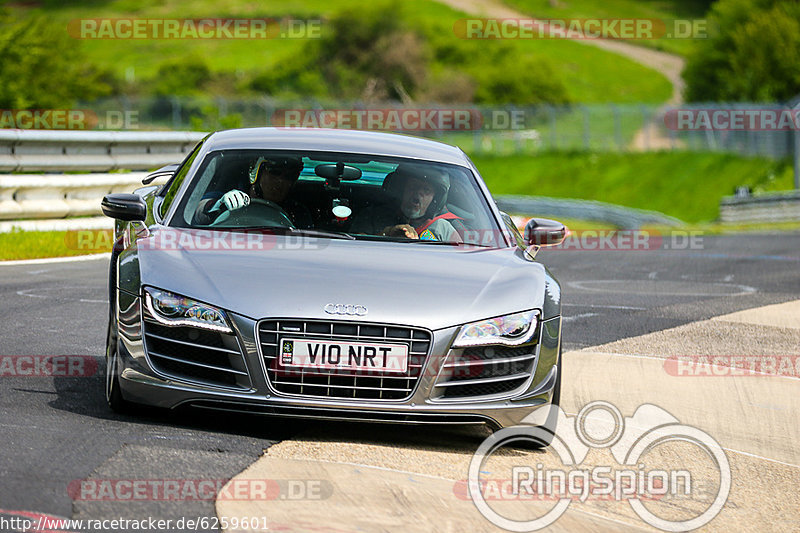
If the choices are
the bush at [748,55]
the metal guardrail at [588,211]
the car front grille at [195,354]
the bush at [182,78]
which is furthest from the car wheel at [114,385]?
the bush at [182,78]

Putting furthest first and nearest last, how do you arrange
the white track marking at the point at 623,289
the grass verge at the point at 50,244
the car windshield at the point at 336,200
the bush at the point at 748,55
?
the bush at the point at 748,55
the grass verge at the point at 50,244
the white track marking at the point at 623,289
the car windshield at the point at 336,200

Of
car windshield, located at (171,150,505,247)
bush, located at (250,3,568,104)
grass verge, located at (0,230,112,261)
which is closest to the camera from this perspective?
car windshield, located at (171,150,505,247)

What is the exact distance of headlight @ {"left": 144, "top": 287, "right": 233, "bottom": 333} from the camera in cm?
539

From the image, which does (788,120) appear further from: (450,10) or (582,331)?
(450,10)

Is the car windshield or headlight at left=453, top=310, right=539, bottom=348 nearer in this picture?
headlight at left=453, top=310, right=539, bottom=348

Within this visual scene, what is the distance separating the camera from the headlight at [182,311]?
539cm

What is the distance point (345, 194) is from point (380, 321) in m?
1.69

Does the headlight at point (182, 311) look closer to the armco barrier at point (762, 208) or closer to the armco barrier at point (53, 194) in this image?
the armco barrier at point (53, 194)

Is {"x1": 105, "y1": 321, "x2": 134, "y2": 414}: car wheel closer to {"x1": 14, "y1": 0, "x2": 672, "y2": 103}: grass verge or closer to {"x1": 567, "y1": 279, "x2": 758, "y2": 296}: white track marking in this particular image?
{"x1": 567, "y1": 279, "x2": 758, "y2": 296}: white track marking

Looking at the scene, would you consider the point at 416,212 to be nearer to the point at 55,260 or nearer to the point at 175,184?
the point at 175,184

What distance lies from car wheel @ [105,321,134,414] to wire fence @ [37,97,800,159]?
32468 mm

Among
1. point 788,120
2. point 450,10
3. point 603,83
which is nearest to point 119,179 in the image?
point 788,120

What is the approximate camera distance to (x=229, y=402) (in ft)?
17.9

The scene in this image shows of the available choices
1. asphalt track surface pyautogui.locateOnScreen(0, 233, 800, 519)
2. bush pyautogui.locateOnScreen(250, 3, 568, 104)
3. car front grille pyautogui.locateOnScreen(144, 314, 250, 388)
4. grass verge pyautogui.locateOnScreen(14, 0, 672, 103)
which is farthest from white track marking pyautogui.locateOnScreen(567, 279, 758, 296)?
grass verge pyautogui.locateOnScreen(14, 0, 672, 103)
